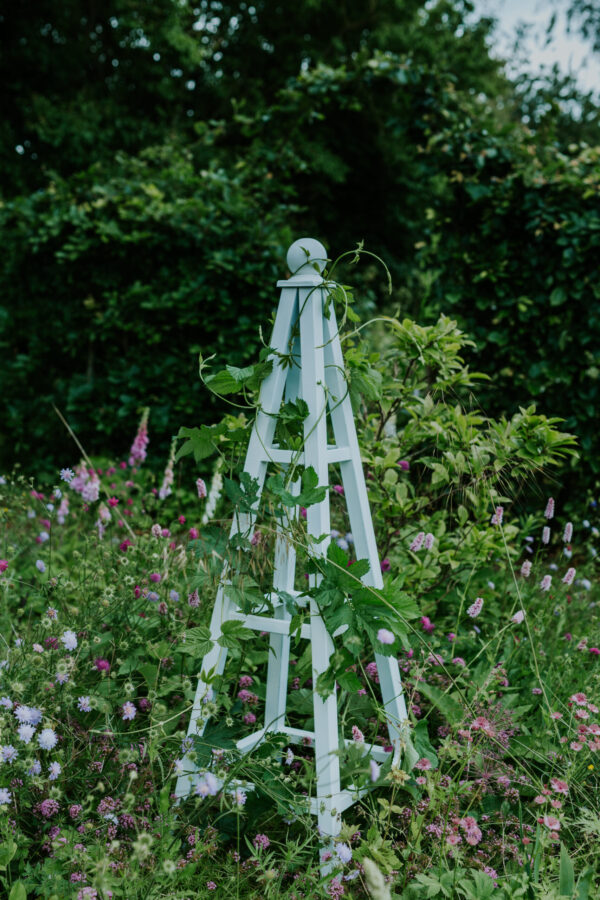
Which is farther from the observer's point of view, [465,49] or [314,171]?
[465,49]

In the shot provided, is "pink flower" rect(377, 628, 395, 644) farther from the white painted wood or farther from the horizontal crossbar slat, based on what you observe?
the horizontal crossbar slat

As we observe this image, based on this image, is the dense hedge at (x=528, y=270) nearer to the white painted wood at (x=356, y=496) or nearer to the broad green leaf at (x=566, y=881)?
the white painted wood at (x=356, y=496)

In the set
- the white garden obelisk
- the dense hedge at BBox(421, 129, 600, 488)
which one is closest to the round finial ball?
the white garden obelisk

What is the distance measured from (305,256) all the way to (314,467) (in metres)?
0.60

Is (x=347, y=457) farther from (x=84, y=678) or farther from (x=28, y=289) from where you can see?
(x=28, y=289)

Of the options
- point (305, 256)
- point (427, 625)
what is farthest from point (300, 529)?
point (427, 625)

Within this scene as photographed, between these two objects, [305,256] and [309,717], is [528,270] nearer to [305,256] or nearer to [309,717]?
[305,256]

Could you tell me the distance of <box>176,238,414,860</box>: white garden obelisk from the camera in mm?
1663

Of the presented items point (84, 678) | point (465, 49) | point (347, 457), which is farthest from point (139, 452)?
point (465, 49)

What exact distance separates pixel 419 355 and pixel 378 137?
985 centimetres

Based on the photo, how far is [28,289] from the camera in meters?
5.51

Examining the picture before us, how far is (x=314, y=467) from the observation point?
68.8 inches

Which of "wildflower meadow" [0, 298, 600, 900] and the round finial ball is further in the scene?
the round finial ball

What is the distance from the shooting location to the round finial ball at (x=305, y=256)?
1.81 m
